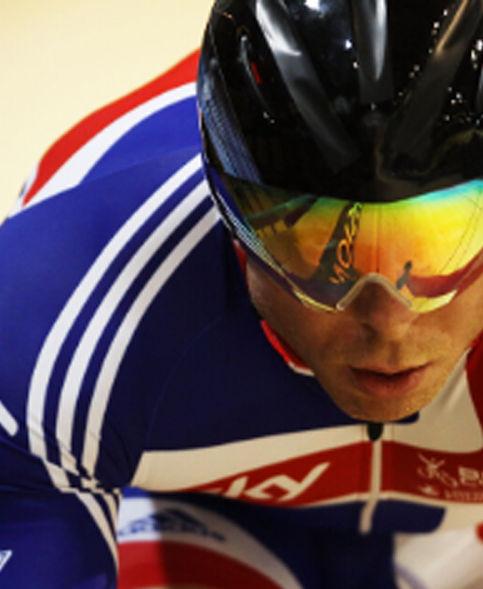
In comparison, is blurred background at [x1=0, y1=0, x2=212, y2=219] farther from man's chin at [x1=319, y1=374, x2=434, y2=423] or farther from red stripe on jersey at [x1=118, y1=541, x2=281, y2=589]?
man's chin at [x1=319, y1=374, x2=434, y2=423]

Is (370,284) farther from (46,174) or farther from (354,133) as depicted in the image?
(46,174)

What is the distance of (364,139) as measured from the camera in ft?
2.91

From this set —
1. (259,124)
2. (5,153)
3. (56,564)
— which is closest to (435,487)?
(56,564)

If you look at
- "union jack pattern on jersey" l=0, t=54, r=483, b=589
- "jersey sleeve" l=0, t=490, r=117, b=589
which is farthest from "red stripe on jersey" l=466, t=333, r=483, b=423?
"jersey sleeve" l=0, t=490, r=117, b=589

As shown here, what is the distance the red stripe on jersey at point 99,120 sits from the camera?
1280mm

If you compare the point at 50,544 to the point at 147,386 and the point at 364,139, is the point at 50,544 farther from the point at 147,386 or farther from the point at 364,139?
the point at 364,139

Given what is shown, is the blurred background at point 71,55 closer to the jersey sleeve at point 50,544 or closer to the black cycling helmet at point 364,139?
the jersey sleeve at point 50,544

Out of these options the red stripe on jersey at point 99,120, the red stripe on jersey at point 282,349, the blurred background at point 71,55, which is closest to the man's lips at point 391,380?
the red stripe on jersey at point 282,349

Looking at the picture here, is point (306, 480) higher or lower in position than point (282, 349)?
lower

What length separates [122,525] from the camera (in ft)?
4.60

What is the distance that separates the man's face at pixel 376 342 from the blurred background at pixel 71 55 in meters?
1.11

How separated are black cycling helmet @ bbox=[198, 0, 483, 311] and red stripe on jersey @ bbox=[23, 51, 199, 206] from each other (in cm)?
35

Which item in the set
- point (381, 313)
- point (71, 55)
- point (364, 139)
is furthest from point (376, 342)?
point (71, 55)

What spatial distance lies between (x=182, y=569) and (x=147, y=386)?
1.05ft
